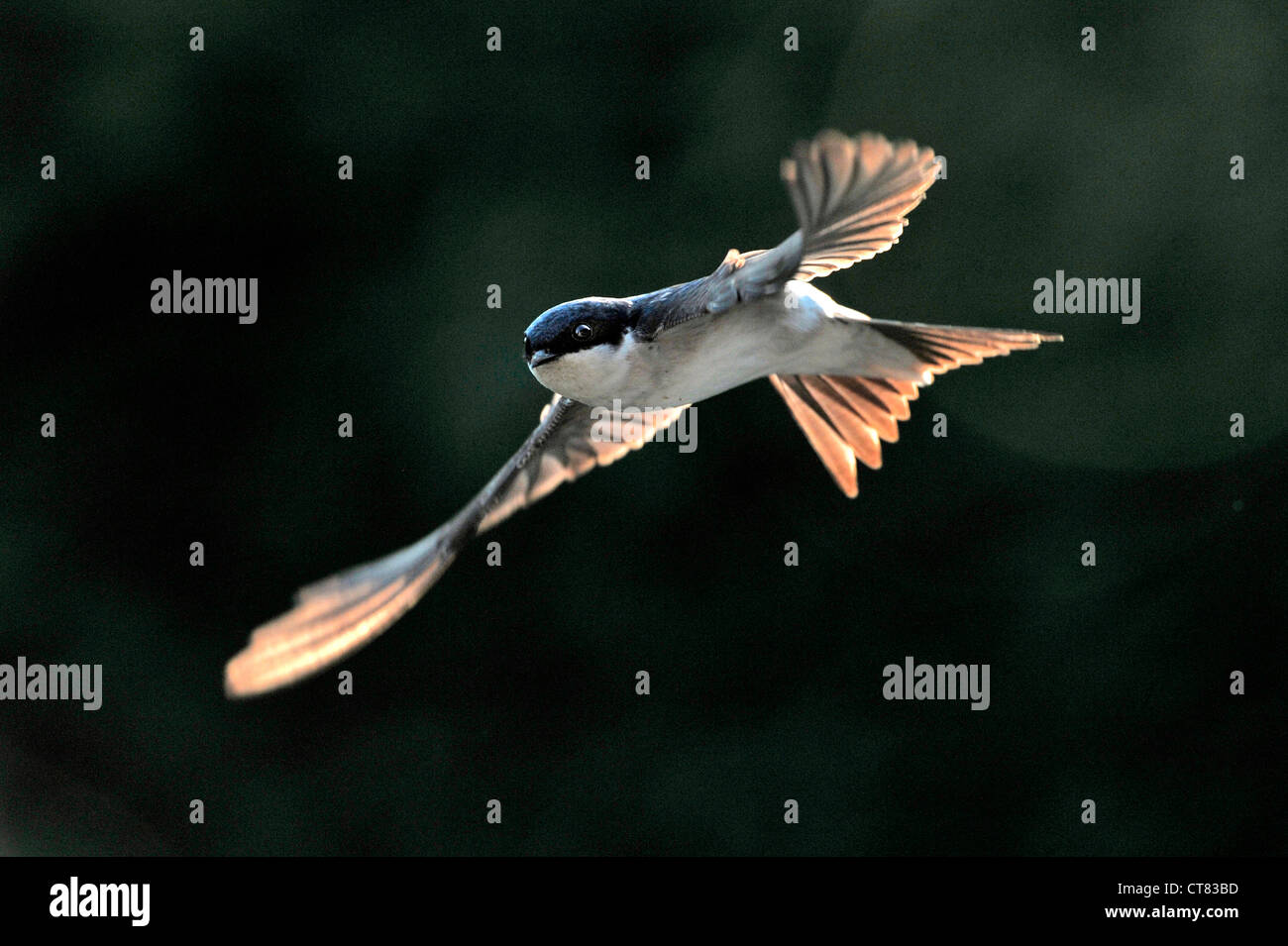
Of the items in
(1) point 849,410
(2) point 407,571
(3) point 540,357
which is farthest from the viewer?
(1) point 849,410

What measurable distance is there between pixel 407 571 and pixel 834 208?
2.36ft

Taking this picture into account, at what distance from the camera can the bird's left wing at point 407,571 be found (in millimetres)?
1380

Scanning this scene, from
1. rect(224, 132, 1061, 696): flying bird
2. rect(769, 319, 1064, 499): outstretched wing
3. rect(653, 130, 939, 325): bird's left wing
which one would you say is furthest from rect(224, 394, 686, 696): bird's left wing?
rect(653, 130, 939, 325): bird's left wing

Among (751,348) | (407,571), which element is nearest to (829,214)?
(751,348)

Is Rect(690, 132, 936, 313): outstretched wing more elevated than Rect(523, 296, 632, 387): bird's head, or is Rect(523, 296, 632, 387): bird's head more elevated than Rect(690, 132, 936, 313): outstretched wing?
Rect(690, 132, 936, 313): outstretched wing

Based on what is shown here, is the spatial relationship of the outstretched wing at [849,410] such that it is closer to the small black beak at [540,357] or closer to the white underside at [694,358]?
the white underside at [694,358]

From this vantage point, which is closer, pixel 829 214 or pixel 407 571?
pixel 829 214

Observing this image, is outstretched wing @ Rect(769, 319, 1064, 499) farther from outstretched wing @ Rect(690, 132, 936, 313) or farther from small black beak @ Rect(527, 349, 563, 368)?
small black beak @ Rect(527, 349, 563, 368)

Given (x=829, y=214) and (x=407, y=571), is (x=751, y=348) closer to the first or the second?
(x=829, y=214)

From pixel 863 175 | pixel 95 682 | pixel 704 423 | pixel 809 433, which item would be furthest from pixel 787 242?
pixel 95 682

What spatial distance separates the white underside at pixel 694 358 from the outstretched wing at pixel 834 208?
0.04 meters

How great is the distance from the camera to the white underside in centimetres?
151

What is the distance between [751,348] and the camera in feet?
5.10

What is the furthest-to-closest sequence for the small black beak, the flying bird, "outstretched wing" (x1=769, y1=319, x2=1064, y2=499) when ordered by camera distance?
"outstretched wing" (x1=769, y1=319, x2=1064, y2=499) → the small black beak → the flying bird
